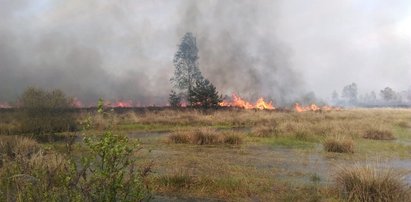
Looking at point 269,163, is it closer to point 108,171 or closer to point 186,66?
point 108,171

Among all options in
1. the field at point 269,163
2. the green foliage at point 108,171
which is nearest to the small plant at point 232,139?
the field at point 269,163

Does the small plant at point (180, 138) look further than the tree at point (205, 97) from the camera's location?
No

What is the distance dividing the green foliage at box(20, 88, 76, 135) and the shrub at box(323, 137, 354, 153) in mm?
21337

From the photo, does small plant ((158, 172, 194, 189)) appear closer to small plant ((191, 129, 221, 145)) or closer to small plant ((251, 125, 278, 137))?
small plant ((191, 129, 221, 145))

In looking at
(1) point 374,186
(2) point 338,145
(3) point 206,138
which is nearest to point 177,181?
(1) point 374,186

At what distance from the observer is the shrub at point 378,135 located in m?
28.9

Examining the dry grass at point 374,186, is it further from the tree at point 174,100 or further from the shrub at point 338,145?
the tree at point 174,100

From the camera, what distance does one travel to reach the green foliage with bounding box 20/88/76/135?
3502 centimetres

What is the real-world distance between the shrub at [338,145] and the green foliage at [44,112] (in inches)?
840

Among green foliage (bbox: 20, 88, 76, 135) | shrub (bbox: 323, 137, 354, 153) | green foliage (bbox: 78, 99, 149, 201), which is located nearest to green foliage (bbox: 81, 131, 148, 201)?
green foliage (bbox: 78, 99, 149, 201)

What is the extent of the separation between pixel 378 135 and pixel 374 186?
65.2 feet

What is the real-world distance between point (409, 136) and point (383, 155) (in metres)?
13.1

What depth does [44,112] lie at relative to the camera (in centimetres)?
3603

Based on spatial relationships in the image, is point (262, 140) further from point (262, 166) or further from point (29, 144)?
point (29, 144)
